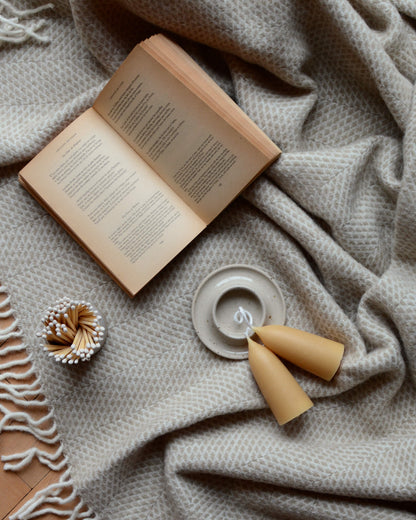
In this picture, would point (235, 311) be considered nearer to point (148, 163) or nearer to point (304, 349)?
point (304, 349)

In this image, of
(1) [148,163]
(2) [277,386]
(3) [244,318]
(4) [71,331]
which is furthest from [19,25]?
(2) [277,386]

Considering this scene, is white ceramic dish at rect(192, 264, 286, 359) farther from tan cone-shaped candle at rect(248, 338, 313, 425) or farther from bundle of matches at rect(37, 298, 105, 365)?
bundle of matches at rect(37, 298, 105, 365)

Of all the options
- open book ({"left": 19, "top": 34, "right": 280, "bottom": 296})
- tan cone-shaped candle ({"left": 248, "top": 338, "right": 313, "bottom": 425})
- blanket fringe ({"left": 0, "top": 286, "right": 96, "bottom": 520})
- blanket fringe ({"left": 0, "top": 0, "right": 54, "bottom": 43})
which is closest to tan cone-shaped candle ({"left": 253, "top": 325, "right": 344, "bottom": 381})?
tan cone-shaped candle ({"left": 248, "top": 338, "right": 313, "bottom": 425})

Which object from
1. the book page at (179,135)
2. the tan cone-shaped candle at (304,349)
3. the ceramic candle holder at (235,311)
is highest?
the book page at (179,135)

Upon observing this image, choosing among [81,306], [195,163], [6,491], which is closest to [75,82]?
[195,163]

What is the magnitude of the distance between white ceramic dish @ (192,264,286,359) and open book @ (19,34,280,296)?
9 centimetres

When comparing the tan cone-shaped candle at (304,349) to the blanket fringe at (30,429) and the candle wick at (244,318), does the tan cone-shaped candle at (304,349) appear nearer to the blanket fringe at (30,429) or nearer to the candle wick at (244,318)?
the candle wick at (244,318)

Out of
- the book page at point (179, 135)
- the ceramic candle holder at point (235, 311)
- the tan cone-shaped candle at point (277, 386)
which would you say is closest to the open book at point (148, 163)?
the book page at point (179, 135)

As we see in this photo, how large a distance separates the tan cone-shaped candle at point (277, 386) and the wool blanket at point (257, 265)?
39 mm

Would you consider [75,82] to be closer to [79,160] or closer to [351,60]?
[79,160]

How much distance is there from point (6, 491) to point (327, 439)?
57cm

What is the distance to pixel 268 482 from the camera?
0.94 metres

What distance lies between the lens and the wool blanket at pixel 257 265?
93 centimetres

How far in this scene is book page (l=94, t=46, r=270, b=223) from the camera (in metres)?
0.95
